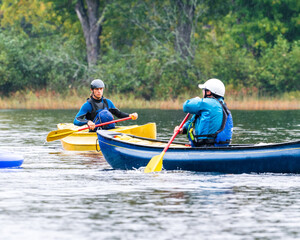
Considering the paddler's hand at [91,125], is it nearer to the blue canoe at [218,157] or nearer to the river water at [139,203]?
the river water at [139,203]

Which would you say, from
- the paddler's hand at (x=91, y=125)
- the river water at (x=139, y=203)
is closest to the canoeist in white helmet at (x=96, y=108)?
the paddler's hand at (x=91, y=125)

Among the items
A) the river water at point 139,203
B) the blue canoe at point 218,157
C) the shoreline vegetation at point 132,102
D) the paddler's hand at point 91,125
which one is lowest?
the shoreline vegetation at point 132,102

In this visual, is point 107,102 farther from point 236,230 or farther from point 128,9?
point 128,9

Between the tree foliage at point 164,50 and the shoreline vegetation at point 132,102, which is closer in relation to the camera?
the shoreline vegetation at point 132,102

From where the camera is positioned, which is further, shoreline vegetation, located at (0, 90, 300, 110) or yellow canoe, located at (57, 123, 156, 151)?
shoreline vegetation, located at (0, 90, 300, 110)

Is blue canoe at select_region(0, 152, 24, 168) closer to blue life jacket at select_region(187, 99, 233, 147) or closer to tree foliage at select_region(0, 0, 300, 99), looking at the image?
blue life jacket at select_region(187, 99, 233, 147)

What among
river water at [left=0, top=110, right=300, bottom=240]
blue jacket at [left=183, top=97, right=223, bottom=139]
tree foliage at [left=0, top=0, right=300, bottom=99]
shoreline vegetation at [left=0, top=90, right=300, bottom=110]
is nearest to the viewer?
river water at [left=0, top=110, right=300, bottom=240]

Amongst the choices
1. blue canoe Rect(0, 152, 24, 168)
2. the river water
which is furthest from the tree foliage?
blue canoe Rect(0, 152, 24, 168)

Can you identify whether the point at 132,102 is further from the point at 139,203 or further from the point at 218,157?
the point at 139,203

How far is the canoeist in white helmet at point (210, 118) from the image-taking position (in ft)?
40.3

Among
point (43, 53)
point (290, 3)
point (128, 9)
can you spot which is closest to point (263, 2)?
point (290, 3)

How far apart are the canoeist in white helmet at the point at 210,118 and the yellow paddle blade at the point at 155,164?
2.01 feet

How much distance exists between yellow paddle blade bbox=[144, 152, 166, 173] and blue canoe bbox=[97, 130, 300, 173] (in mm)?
133

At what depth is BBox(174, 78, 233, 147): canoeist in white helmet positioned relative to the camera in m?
12.3
